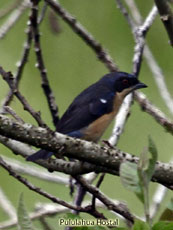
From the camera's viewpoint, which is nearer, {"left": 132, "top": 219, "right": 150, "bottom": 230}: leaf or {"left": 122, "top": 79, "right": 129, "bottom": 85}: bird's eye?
{"left": 132, "top": 219, "right": 150, "bottom": 230}: leaf

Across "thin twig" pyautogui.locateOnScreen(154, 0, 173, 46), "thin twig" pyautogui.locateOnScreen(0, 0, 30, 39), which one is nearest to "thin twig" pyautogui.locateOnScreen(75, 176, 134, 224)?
"thin twig" pyautogui.locateOnScreen(154, 0, 173, 46)

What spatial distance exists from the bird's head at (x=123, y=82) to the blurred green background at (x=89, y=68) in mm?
1628

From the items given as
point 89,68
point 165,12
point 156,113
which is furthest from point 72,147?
point 89,68

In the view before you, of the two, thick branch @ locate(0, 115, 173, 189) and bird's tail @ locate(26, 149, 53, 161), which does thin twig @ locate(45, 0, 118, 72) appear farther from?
thick branch @ locate(0, 115, 173, 189)

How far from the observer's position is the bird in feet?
10.9

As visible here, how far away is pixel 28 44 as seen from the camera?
3025 mm

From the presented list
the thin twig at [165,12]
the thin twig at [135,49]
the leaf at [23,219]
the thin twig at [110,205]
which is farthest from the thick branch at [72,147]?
the thin twig at [135,49]

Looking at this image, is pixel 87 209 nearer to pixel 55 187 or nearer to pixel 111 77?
pixel 111 77

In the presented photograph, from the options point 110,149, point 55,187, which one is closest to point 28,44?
point 110,149

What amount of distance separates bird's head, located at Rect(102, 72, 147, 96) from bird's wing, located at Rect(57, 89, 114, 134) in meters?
0.07

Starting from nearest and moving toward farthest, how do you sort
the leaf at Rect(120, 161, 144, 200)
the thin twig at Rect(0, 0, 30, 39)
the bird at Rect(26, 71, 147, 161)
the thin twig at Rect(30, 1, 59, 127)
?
the leaf at Rect(120, 161, 144, 200) < the thin twig at Rect(30, 1, 59, 127) < the bird at Rect(26, 71, 147, 161) < the thin twig at Rect(0, 0, 30, 39)

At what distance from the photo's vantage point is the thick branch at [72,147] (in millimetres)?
1647

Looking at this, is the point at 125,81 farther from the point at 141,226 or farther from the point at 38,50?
the point at 141,226

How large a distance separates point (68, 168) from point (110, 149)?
1.10 ft
